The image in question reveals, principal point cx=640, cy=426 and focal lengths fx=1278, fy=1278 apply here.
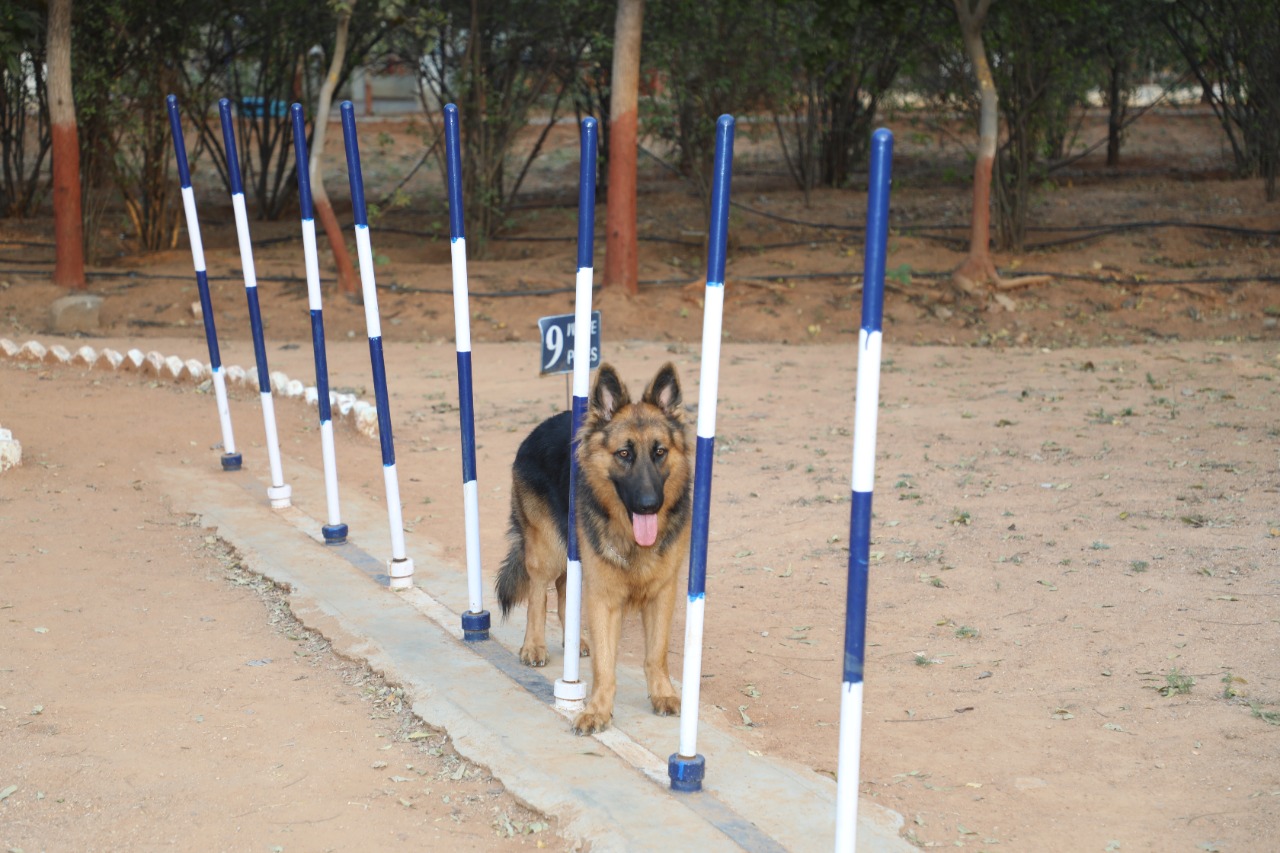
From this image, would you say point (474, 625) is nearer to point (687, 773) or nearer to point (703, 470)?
point (687, 773)

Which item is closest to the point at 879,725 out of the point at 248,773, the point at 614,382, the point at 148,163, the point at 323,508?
the point at 614,382

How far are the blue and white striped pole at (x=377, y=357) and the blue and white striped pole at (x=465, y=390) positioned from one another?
0.57m

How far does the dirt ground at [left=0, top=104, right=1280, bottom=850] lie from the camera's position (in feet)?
14.0

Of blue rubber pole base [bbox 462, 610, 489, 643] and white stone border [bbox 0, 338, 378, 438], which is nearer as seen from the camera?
blue rubber pole base [bbox 462, 610, 489, 643]

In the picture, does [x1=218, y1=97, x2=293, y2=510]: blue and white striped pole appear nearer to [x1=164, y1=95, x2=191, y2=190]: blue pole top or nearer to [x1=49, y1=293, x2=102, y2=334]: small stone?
[x1=164, y1=95, x2=191, y2=190]: blue pole top

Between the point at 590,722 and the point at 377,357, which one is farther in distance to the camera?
the point at 377,357

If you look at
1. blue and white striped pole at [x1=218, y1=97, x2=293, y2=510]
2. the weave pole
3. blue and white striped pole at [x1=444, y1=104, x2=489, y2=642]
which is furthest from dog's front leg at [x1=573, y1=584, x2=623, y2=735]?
the weave pole

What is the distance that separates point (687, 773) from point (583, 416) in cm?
141

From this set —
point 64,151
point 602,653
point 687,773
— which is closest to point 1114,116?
point 64,151

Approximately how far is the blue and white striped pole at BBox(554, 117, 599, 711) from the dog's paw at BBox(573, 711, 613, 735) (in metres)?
0.22

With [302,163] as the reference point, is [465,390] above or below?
below

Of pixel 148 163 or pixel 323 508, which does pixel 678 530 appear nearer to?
pixel 323 508

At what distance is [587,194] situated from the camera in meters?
4.79

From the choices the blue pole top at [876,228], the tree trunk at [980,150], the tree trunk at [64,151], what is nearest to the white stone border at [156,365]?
the tree trunk at [64,151]
